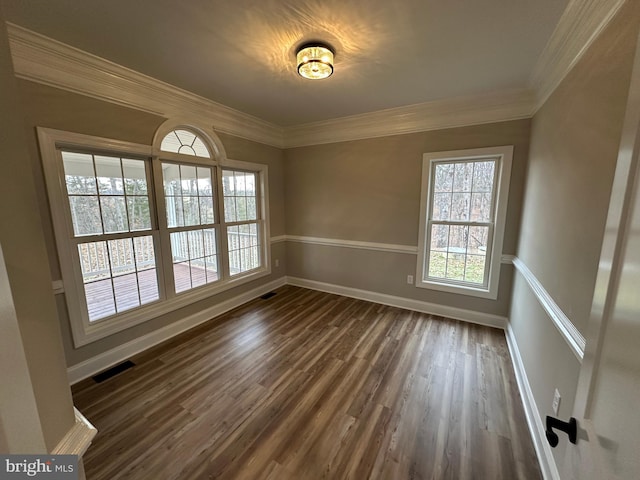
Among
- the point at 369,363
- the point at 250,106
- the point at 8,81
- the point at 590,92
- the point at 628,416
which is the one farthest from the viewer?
the point at 250,106

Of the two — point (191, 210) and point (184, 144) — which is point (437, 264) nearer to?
point (191, 210)

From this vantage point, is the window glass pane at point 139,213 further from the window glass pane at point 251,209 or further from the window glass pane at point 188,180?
the window glass pane at point 251,209

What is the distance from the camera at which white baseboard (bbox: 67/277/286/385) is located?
7.09ft

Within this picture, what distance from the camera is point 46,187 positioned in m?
1.87

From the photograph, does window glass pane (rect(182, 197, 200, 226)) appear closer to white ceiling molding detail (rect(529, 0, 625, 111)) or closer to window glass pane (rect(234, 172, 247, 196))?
window glass pane (rect(234, 172, 247, 196))

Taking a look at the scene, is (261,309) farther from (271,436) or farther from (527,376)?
(527,376)

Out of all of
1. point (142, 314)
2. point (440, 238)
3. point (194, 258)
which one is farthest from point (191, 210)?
point (440, 238)

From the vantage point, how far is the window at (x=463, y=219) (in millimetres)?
2881

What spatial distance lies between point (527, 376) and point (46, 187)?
12.8ft

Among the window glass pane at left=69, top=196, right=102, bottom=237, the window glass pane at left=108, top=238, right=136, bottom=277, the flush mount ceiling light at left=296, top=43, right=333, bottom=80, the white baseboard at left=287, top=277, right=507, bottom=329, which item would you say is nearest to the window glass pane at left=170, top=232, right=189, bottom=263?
the window glass pane at left=108, top=238, right=136, bottom=277

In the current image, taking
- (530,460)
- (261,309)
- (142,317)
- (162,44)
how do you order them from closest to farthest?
(530,460) < (162,44) < (142,317) < (261,309)

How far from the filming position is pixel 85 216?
2.14 m

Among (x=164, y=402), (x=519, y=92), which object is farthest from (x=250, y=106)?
(x=164, y=402)

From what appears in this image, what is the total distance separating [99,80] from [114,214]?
1108 mm
